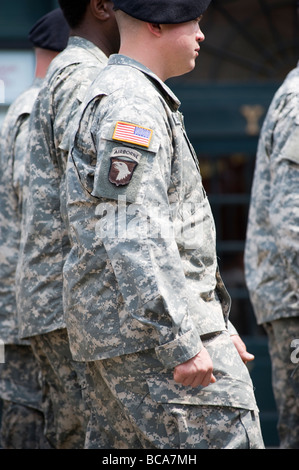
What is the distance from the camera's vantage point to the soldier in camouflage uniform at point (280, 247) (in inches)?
154

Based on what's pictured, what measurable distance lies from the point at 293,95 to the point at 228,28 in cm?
225

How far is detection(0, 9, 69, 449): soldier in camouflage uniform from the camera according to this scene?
421cm

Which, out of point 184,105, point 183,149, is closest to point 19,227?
point 183,149

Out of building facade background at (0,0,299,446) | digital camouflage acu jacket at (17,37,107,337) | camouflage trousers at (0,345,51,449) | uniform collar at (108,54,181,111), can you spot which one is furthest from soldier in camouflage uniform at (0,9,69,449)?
building facade background at (0,0,299,446)

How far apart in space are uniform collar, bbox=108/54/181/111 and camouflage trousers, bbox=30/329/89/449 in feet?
3.60

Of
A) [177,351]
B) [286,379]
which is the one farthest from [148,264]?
[286,379]

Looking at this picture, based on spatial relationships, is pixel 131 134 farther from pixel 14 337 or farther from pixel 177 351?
pixel 14 337

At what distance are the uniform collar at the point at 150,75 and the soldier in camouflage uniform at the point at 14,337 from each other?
132cm

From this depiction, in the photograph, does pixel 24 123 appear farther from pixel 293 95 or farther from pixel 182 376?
pixel 182 376

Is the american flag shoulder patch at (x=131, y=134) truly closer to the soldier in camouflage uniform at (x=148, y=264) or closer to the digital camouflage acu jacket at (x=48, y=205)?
the soldier in camouflage uniform at (x=148, y=264)

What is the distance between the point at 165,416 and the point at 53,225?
1.03 meters

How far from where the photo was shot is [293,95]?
13.4 ft

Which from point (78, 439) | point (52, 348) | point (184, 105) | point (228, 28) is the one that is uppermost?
point (228, 28)

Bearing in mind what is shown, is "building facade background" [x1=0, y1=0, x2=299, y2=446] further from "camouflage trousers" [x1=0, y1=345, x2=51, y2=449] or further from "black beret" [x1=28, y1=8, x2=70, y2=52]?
"camouflage trousers" [x1=0, y1=345, x2=51, y2=449]
